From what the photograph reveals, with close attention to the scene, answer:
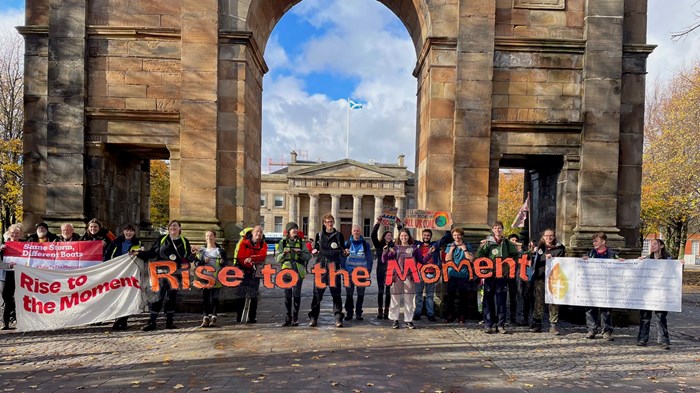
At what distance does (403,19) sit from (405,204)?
5388 cm

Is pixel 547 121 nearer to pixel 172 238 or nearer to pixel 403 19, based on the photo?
pixel 403 19

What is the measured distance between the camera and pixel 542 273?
949 centimetres

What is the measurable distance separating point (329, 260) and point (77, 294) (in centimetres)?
461

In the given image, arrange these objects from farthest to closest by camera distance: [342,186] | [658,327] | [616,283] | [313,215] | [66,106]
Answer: [342,186]
[313,215]
[66,106]
[616,283]
[658,327]

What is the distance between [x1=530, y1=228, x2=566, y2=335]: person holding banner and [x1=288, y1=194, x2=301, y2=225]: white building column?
181ft

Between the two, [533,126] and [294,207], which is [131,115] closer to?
[533,126]

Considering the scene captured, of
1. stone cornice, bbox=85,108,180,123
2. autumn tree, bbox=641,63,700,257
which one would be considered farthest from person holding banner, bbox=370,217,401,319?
autumn tree, bbox=641,63,700,257

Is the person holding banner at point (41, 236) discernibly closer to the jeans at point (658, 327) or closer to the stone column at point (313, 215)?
the jeans at point (658, 327)

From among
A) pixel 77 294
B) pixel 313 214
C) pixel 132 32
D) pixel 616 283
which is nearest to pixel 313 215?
pixel 313 214

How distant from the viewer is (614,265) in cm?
895

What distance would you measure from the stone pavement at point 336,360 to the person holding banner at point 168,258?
1.25 ft

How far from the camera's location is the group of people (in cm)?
915

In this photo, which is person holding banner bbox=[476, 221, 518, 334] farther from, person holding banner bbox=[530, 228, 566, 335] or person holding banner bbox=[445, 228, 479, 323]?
person holding banner bbox=[530, 228, 566, 335]

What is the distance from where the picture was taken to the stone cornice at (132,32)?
428 inches
